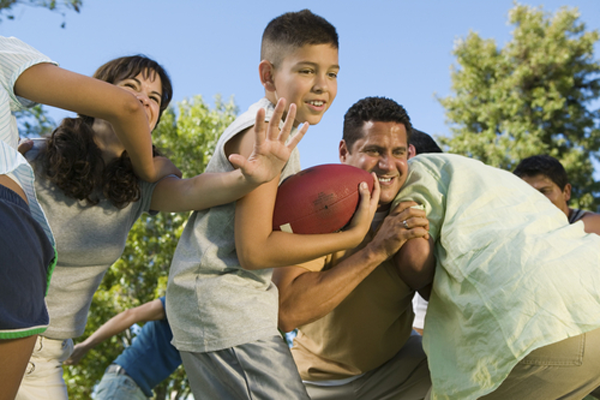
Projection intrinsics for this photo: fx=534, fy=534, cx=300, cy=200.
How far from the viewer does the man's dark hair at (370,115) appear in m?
3.41

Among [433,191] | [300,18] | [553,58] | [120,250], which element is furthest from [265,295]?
[553,58]

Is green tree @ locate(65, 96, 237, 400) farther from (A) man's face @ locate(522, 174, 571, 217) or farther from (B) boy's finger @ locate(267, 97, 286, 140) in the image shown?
(B) boy's finger @ locate(267, 97, 286, 140)

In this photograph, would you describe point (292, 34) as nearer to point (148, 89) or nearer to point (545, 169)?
point (148, 89)

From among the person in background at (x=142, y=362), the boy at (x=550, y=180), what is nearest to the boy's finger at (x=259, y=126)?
the person in background at (x=142, y=362)

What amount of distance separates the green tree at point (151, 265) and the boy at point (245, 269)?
29.2 ft

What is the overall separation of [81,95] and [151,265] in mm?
12835

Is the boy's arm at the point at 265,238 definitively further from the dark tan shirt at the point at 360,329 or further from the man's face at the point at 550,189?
the man's face at the point at 550,189

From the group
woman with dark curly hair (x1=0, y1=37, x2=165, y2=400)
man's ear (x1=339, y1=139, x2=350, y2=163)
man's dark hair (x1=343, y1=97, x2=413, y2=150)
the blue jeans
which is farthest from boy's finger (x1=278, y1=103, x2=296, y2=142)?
the blue jeans

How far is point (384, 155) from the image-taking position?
329 cm

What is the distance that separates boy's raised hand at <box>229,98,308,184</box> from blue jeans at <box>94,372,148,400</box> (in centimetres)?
333

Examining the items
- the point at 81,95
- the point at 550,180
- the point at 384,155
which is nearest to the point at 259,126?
the point at 81,95

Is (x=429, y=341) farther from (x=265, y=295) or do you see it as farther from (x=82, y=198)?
(x=82, y=198)

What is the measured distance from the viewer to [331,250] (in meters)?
2.68

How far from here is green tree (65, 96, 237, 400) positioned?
493 inches
